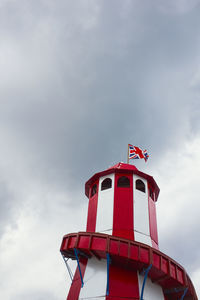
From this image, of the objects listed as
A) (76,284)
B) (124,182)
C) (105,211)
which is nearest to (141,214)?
(105,211)

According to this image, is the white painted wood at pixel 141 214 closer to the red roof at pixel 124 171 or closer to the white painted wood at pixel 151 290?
the red roof at pixel 124 171

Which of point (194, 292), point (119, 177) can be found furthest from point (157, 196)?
point (194, 292)

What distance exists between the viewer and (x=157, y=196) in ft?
85.7

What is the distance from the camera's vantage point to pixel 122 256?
16.5 m

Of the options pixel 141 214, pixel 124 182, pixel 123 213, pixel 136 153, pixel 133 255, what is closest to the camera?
pixel 133 255

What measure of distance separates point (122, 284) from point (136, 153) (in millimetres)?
13707

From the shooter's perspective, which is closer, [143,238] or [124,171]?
[143,238]

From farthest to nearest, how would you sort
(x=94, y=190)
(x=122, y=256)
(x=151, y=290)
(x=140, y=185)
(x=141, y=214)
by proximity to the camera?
(x=94, y=190) → (x=140, y=185) → (x=141, y=214) → (x=151, y=290) → (x=122, y=256)

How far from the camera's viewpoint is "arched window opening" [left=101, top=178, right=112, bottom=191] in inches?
948

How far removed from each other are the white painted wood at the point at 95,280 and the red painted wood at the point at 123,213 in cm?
258

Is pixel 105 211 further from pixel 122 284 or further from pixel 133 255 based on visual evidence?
pixel 122 284

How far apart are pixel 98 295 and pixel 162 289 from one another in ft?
17.2

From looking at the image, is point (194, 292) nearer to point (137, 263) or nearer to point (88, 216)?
point (137, 263)

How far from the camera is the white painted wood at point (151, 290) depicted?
17250mm
